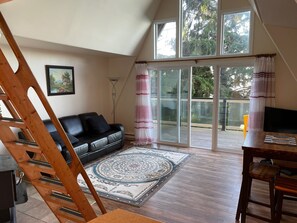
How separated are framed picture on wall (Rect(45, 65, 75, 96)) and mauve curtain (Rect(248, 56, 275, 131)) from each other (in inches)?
156

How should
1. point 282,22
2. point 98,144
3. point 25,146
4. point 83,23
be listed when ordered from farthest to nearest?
point 98,144 → point 83,23 → point 282,22 → point 25,146

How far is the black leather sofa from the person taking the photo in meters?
4.23

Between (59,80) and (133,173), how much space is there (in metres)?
2.62

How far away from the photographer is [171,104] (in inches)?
221

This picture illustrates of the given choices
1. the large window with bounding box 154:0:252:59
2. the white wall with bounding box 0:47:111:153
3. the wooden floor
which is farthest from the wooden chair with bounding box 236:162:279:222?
the white wall with bounding box 0:47:111:153

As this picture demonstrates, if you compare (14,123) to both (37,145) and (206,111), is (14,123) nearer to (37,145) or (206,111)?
(37,145)

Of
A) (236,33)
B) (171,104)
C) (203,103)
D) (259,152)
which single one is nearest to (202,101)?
(203,103)

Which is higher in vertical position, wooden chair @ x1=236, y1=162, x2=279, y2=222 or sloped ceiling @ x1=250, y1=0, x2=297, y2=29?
sloped ceiling @ x1=250, y1=0, x2=297, y2=29

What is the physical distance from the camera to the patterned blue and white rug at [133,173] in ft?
10.5

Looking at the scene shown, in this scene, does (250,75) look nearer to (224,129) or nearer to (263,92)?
(263,92)

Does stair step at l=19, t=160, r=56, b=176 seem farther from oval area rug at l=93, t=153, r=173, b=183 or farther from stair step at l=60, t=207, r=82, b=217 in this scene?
oval area rug at l=93, t=153, r=173, b=183

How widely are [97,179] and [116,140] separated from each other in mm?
1503

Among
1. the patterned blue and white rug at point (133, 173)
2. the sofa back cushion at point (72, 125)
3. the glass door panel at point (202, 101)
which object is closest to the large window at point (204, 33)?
the glass door panel at point (202, 101)

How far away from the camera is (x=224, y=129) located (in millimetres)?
5141
